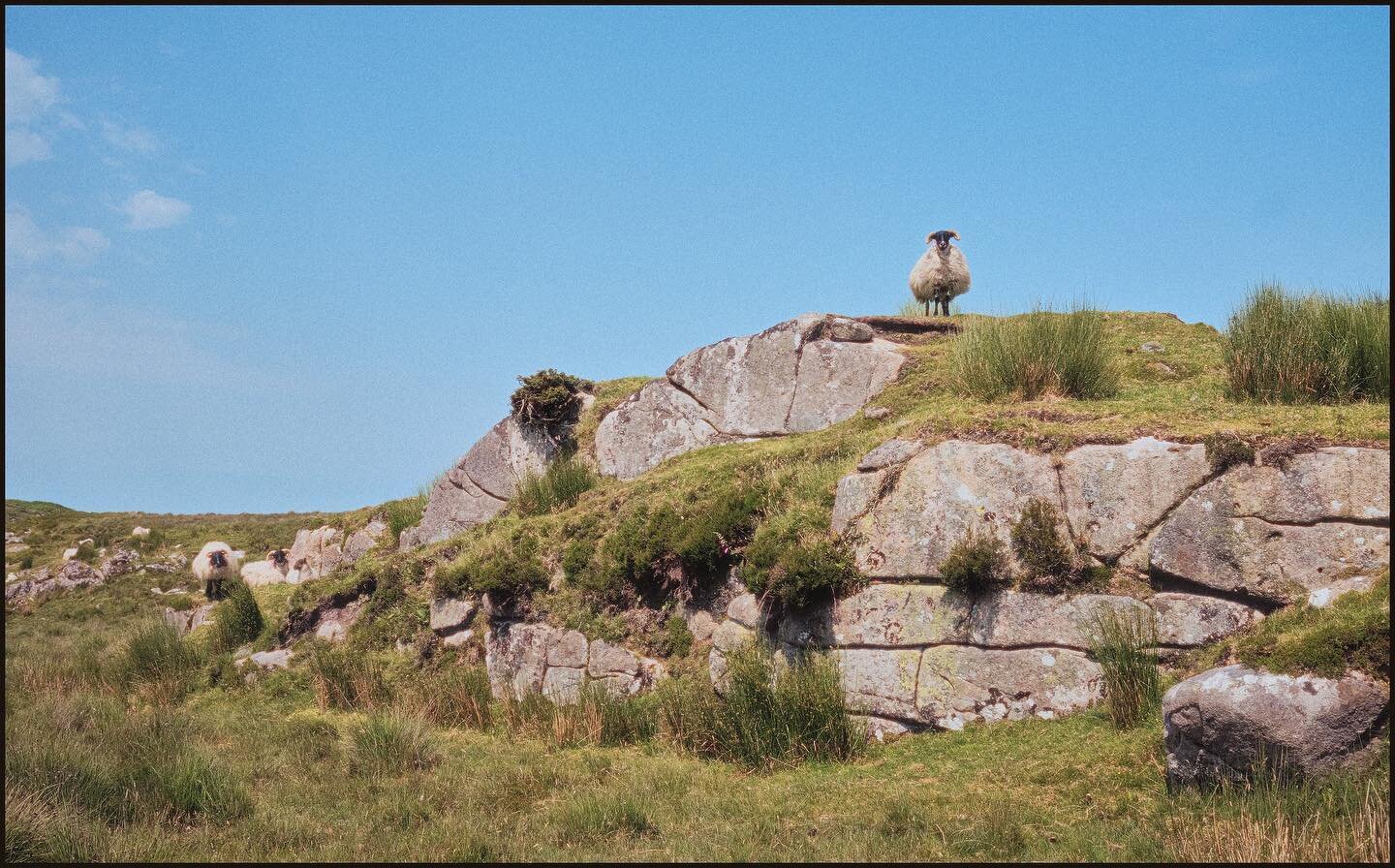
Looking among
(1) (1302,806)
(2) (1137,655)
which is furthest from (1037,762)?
(1) (1302,806)

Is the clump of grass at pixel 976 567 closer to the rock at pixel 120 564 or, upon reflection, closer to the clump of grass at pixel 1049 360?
the clump of grass at pixel 1049 360

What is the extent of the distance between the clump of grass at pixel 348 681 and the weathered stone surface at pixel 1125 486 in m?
9.36

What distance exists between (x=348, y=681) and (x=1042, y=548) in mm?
9841

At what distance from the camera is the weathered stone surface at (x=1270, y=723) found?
6.65m

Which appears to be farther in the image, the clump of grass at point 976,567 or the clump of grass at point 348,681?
the clump of grass at point 348,681

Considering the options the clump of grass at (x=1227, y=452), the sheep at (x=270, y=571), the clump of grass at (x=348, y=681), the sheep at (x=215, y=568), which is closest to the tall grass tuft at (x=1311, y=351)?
the clump of grass at (x=1227, y=452)

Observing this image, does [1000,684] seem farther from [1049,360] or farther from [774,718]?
[1049,360]

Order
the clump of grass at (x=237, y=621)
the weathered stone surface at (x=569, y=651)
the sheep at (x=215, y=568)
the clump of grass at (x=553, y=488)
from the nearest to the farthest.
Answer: the weathered stone surface at (x=569, y=651) < the clump of grass at (x=553, y=488) < the clump of grass at (x=237, y=621) < the sheep at (x=215, y=568)

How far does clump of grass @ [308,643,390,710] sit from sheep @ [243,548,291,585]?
34.6ft

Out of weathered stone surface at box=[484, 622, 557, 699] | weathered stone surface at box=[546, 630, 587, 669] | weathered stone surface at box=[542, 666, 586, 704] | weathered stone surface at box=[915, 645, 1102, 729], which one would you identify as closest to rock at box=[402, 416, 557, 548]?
weathered stone surface at box=[484, 622, 557, 699]

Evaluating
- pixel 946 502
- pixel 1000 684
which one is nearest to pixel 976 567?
pixel 946 502

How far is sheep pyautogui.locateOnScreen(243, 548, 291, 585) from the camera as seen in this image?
954 inches

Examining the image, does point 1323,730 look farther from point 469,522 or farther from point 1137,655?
point 469,522

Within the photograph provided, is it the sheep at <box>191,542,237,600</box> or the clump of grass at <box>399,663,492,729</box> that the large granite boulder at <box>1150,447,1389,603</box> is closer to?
the clump of grass at <box>399,663,492,729</box>
